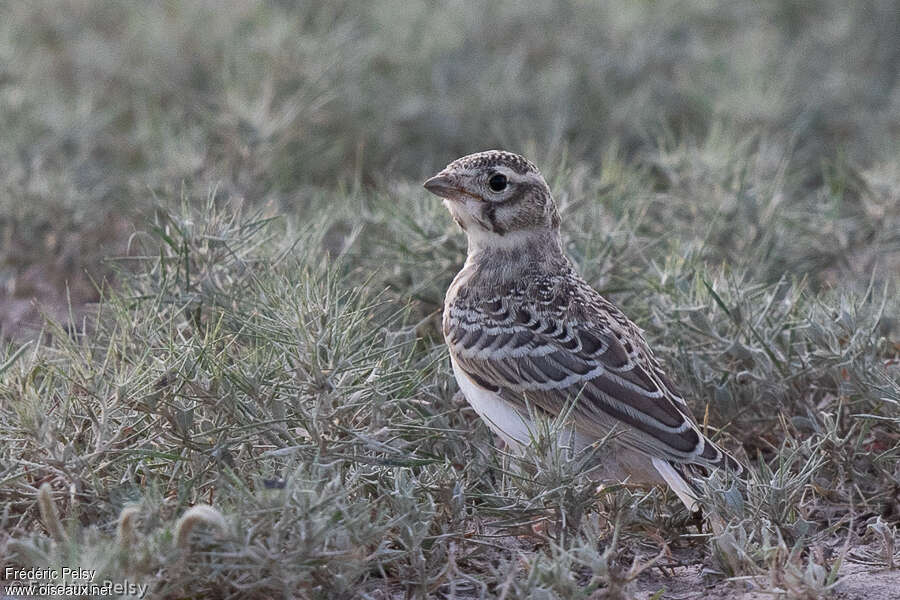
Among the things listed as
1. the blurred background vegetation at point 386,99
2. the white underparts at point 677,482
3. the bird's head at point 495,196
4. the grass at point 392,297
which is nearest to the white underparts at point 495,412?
the grass at point 392,297

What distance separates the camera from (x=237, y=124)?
657cm

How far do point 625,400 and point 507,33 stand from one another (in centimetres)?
520

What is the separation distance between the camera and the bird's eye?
482cm

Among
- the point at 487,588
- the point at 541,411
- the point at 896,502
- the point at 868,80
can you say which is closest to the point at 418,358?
the point at 541,411

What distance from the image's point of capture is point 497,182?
4836 millimetres

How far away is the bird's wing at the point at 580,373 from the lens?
408cm

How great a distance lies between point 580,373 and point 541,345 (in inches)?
8.4

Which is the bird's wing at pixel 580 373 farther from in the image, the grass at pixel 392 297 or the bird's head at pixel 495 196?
the bird's head at pixel 495 196

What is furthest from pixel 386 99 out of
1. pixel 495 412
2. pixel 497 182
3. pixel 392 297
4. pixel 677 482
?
pixel 677 482

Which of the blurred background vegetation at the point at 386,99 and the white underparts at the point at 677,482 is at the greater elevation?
the blurred background vegetation at the point at 386,99

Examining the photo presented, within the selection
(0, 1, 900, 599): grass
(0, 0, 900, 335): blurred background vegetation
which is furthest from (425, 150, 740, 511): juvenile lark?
(0, 0, 900, 335): blurred background vegetation

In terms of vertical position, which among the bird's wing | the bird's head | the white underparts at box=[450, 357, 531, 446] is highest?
the bird's head

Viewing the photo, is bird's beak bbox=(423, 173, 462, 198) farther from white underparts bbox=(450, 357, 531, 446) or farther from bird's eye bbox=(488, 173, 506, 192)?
white underparts bbox=(450, 357, 531, 446)

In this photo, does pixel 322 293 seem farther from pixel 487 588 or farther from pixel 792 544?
pixel 792 544
